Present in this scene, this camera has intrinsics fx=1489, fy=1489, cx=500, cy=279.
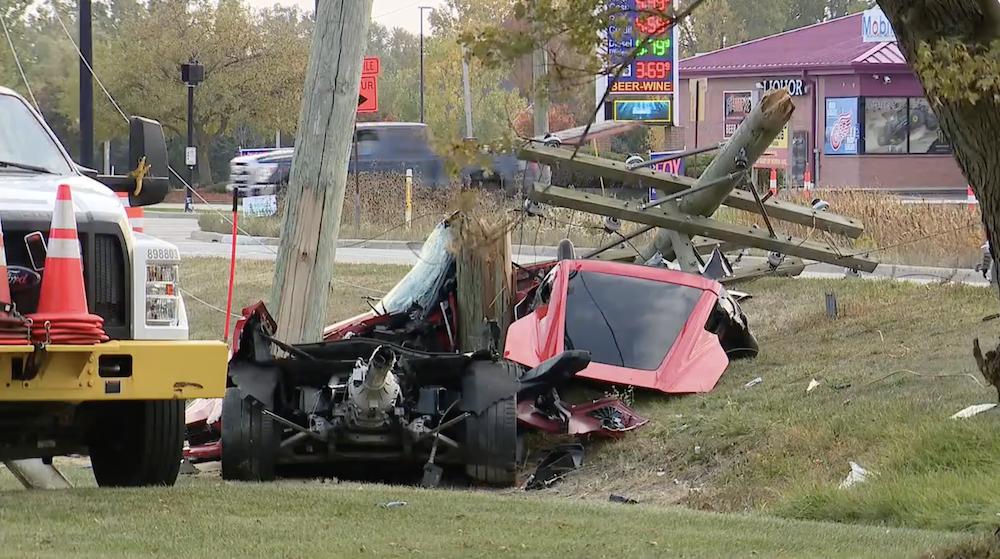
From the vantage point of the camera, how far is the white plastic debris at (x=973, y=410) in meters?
9.12

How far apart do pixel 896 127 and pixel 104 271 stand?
128ft

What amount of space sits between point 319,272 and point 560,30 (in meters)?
6.28

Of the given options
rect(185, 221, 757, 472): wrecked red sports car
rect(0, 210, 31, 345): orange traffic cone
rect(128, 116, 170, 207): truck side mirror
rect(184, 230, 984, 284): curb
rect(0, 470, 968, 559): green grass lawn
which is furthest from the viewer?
rect(184, 230, 984, 284): curb

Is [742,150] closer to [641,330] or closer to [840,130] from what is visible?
[641,330]

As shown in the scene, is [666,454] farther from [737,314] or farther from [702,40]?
[702,40]

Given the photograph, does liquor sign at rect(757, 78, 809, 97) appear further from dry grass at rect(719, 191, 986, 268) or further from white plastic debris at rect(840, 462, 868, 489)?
white plastic debris at rect(840, 462, 868, 489)

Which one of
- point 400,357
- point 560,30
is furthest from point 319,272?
point 560,30

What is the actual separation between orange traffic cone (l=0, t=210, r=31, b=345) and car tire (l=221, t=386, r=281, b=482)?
9.46 ft

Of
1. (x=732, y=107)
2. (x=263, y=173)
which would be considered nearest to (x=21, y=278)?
(x=263, y=173)

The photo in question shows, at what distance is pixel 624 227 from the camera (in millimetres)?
21312

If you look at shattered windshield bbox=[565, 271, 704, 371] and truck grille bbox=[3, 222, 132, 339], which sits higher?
truck grille bbox=[3, 222, 132, 339]

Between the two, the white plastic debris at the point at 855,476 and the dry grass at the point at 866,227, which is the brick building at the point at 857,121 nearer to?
the dry grass at the point at 866,227

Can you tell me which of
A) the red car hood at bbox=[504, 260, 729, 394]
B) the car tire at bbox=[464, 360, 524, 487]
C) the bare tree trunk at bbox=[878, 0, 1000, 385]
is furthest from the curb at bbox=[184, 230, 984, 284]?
the bare tree trunk at bbox=[878, 0, 1000, 385]

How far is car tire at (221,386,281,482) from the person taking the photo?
363 inches
